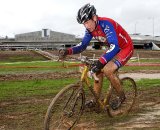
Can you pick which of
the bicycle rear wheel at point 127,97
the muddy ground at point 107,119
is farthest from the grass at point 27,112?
the bicycle rear wheel at point 127,97

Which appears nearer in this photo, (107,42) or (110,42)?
(110,42)

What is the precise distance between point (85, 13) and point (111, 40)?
79 cm

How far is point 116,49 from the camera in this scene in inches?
305

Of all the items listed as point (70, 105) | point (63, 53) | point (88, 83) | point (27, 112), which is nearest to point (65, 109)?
point (70, 105)

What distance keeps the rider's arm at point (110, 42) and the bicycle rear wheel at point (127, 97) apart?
1145 mm

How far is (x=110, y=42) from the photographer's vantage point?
7754 mm

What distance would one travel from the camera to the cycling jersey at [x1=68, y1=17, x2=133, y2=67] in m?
7.71

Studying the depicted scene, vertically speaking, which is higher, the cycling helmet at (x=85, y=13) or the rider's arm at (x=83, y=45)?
the cycling helmet at (x=85, y=13)

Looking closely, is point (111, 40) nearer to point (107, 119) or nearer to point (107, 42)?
point (107, 42)

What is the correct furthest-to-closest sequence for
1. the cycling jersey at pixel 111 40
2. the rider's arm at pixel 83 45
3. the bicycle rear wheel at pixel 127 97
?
the bicycle rear wheel at pixel 127 97 < the rider's arm at pixel 83 45 < the cycling jersey at pixel 111 40

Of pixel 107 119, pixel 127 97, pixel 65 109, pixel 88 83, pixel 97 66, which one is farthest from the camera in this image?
pixel 127 97

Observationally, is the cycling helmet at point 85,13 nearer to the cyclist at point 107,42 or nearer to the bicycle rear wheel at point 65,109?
the cyclist at point 107,42

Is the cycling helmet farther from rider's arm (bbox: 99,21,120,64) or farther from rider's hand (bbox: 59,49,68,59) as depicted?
rider's hand (bbox: 59,49,68,59)

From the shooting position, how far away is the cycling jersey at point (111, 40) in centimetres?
771
